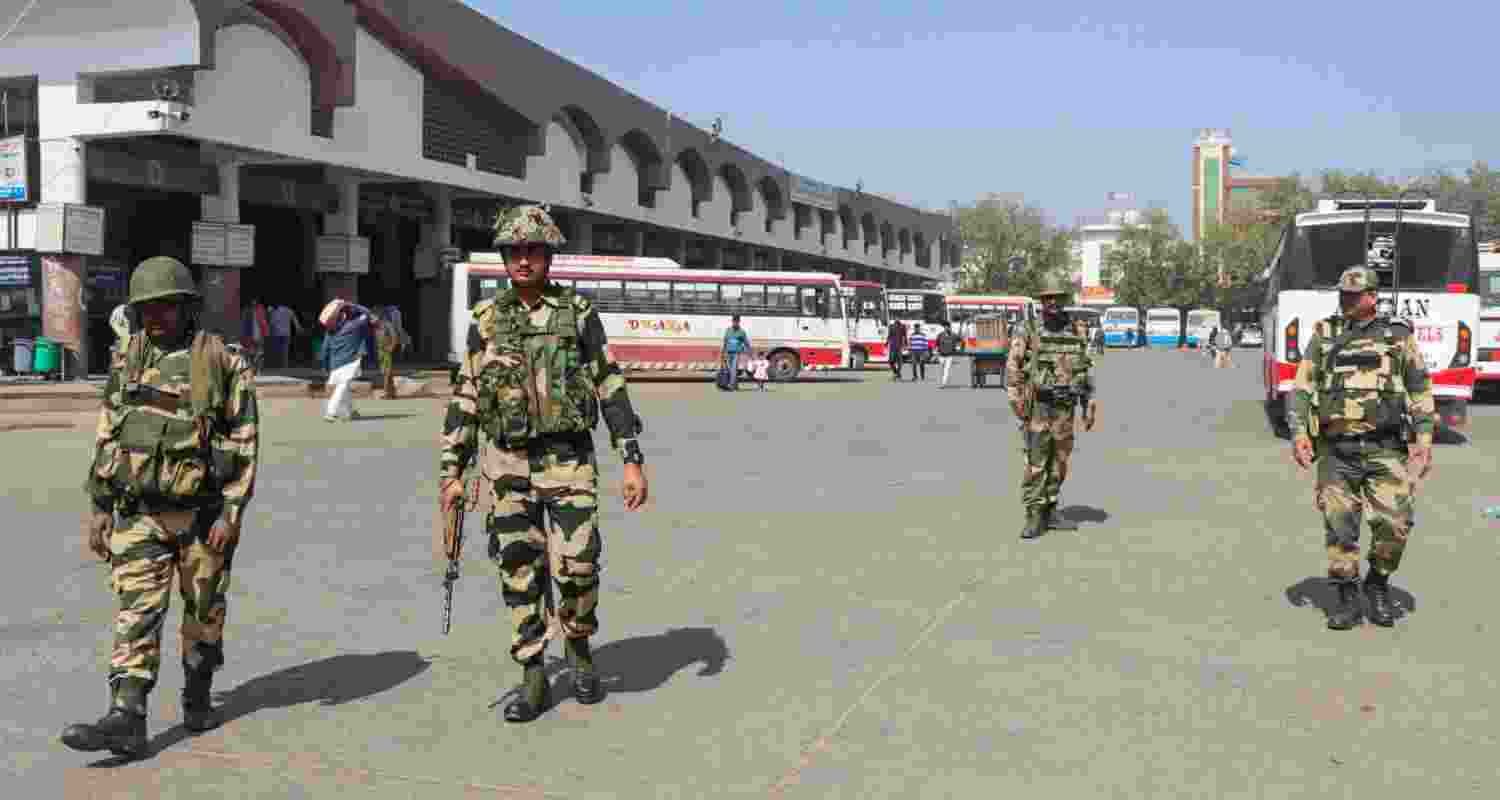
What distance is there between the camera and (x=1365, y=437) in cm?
671

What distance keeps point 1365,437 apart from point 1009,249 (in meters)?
91.2

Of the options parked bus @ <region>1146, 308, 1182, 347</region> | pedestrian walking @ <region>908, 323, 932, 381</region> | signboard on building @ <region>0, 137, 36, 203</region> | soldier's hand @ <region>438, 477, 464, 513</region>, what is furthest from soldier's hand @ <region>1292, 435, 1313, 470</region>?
parked bus @ <region>1146, 308, 1182, 347</region>

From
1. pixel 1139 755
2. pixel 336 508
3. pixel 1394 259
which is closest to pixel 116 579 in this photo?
pixel 1139 755

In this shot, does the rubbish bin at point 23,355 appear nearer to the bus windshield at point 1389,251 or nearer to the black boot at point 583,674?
the bus windshield at point 1389,251

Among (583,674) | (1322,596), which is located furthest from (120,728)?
(1322,596)

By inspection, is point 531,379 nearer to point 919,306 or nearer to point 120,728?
point 120,728

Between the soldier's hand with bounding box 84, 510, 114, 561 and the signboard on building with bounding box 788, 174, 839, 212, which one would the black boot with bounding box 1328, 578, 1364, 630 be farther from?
the signboard on building with bounding box 788, 174, 839, 212

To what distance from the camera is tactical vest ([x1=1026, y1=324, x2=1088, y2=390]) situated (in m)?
9.56

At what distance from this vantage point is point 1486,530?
9672 mm

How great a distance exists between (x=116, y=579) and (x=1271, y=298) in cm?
1732

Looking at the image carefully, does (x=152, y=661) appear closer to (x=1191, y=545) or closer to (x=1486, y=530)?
(x=1191, y=545)

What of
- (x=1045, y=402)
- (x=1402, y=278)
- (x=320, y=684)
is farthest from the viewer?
(x=1402, y=278)

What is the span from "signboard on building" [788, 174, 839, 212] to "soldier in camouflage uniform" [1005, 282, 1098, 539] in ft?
167

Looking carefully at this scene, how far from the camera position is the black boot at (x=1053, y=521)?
9602 millimetres
